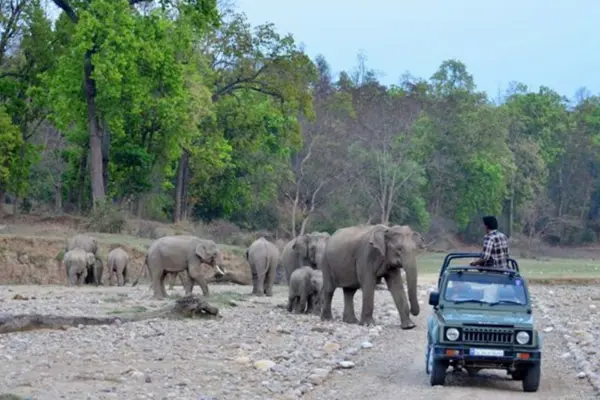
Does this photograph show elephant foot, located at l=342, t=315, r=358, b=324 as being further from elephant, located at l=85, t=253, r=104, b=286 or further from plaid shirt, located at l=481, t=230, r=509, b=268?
elephant, located at l=85, t=253, r=104, b=286

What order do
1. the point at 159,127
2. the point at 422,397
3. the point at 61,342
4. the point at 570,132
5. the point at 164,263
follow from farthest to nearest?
the point at 570,132 → the point at 159,127 → the point at 164,263 → the point at 61,342 → the point at 422,397

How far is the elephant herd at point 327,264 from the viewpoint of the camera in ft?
82.1

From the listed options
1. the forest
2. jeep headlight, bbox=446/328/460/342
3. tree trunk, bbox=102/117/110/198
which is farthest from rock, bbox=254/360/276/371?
tree trunk, bbox=102/117/110/198

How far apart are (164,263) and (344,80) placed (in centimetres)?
7755

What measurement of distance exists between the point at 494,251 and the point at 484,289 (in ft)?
4.83

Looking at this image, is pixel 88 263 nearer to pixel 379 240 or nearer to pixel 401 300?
pixel 379 240

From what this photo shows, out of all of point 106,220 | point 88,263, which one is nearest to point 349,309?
point 88,263

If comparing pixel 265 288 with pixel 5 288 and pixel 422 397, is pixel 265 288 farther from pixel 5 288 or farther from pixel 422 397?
pixel 422 397

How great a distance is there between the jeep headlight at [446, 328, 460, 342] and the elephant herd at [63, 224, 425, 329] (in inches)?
329

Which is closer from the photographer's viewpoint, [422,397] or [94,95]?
[422,397]

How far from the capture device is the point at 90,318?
22.4 meters

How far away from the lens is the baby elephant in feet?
93.4

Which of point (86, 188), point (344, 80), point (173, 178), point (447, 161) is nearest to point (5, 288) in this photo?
point (86, 188)

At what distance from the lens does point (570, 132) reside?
104000 mm
